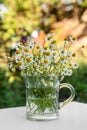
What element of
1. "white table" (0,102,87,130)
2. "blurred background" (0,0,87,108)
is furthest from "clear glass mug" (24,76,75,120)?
"blurred background" (0,0,87,108)

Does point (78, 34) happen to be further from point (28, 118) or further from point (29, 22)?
point (28, 118)

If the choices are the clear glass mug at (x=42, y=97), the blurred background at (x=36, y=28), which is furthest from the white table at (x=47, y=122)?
the blurred background at (x=36, y=28)

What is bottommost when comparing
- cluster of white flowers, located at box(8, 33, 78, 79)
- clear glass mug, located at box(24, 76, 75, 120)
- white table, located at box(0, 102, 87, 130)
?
white table, located at box(0, 102, 87, 130)

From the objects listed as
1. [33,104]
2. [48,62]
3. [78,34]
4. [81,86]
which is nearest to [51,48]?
[48,62]

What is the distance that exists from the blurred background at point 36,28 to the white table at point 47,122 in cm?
175

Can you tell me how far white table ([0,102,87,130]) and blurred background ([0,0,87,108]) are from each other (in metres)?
1.75

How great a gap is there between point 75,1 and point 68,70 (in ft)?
7.71

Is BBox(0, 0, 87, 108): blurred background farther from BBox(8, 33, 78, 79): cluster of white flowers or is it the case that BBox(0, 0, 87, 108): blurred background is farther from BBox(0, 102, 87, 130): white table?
BBox(8, 33, 78, 79): cluster of white flowers

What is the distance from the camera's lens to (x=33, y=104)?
1806 millimetres

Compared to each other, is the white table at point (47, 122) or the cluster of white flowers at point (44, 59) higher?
the cluster of white flowers at point (44, 59)

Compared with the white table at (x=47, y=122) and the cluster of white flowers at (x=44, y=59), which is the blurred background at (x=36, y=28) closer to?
the white table at (x=47, y=122)

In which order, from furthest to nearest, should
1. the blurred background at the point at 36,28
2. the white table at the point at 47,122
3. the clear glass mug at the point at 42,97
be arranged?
the blurred background at the point at 36,28 → the clear glass mug at the point at 42,97 → the white table at the point at 47,122

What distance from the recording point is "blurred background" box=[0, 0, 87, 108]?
3840 millimetres

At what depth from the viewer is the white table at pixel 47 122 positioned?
5.49 ft
